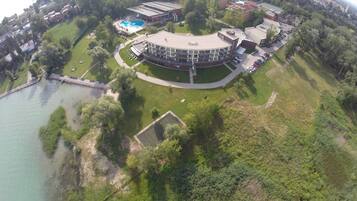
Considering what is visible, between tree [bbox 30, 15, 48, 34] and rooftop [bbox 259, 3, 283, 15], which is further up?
rooftop [bbox 259, 3, 283, 15]

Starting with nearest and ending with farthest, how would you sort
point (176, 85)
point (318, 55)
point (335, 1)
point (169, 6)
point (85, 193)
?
point (85, 193) → point (176, 85) → point (318, 55) → point (169, 6) → point (335, 1)

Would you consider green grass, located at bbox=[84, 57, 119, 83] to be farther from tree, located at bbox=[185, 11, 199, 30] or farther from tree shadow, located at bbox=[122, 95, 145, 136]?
tree, located at bbox=[185, 11, 199, 30]

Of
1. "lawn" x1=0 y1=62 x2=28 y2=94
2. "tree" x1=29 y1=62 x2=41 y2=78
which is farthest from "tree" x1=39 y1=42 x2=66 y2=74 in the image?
"lawn" x1=0 y1=62 x2=28 y2=94

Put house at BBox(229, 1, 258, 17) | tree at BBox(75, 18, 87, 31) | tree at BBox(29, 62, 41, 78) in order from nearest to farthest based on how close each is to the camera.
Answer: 1. tree at BBox(29, 62, 41, 78)
2. house at BBox(229, 1, 258, 17)
3. tree at BBox(75, 18, 87, 31)

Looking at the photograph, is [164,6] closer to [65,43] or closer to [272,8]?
[65,43]

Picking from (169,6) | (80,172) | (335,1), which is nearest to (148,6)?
(169,6)

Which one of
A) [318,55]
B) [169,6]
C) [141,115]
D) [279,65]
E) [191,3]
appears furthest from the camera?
[169,6]

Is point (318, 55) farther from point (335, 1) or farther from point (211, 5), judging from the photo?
point (335, 1)

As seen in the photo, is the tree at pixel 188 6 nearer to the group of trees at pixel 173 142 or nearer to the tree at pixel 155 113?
the tree at pixel 155 113

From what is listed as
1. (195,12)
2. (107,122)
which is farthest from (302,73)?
(107,122)
